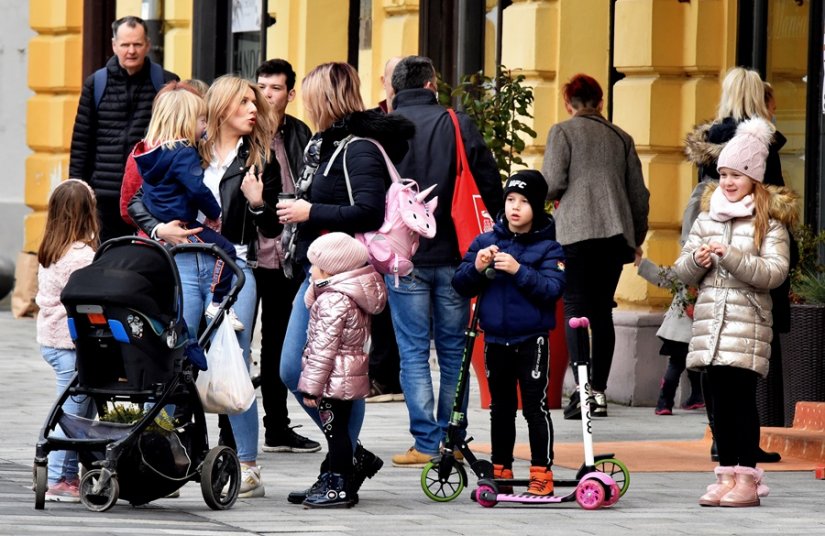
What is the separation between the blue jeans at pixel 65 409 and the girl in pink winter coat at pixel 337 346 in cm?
96

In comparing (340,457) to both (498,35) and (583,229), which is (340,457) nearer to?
(583,229)

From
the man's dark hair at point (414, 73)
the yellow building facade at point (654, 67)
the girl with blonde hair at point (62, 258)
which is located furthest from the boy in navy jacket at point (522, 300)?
the yellow building facade at point (654, 67)

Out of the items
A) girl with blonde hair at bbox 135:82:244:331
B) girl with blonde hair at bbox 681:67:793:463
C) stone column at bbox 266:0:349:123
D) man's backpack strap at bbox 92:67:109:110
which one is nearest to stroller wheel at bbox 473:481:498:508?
girl with blonde hair at bbox 135:82:244:331

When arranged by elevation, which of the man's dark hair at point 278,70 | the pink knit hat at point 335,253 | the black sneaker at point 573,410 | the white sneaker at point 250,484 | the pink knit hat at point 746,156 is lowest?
the black sneaker at point 573,410

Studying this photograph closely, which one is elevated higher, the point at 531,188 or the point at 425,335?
the point at 531,188

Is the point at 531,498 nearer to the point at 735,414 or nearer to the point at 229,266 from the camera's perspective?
the point at 735,414

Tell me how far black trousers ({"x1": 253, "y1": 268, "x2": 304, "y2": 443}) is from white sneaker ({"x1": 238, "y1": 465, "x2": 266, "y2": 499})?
1.67 meters

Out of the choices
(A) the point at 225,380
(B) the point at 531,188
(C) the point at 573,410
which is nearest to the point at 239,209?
(A) the point at 225,380

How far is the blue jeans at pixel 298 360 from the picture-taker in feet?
28.3

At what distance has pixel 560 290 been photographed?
865cm

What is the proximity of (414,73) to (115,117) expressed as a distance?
2705 millimetres

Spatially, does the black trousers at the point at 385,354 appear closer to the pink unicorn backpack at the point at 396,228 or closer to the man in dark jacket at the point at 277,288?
the man in dark jacket at the point at 277,288

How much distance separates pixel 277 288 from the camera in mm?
10625

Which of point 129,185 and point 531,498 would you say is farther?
→ point 129,185
